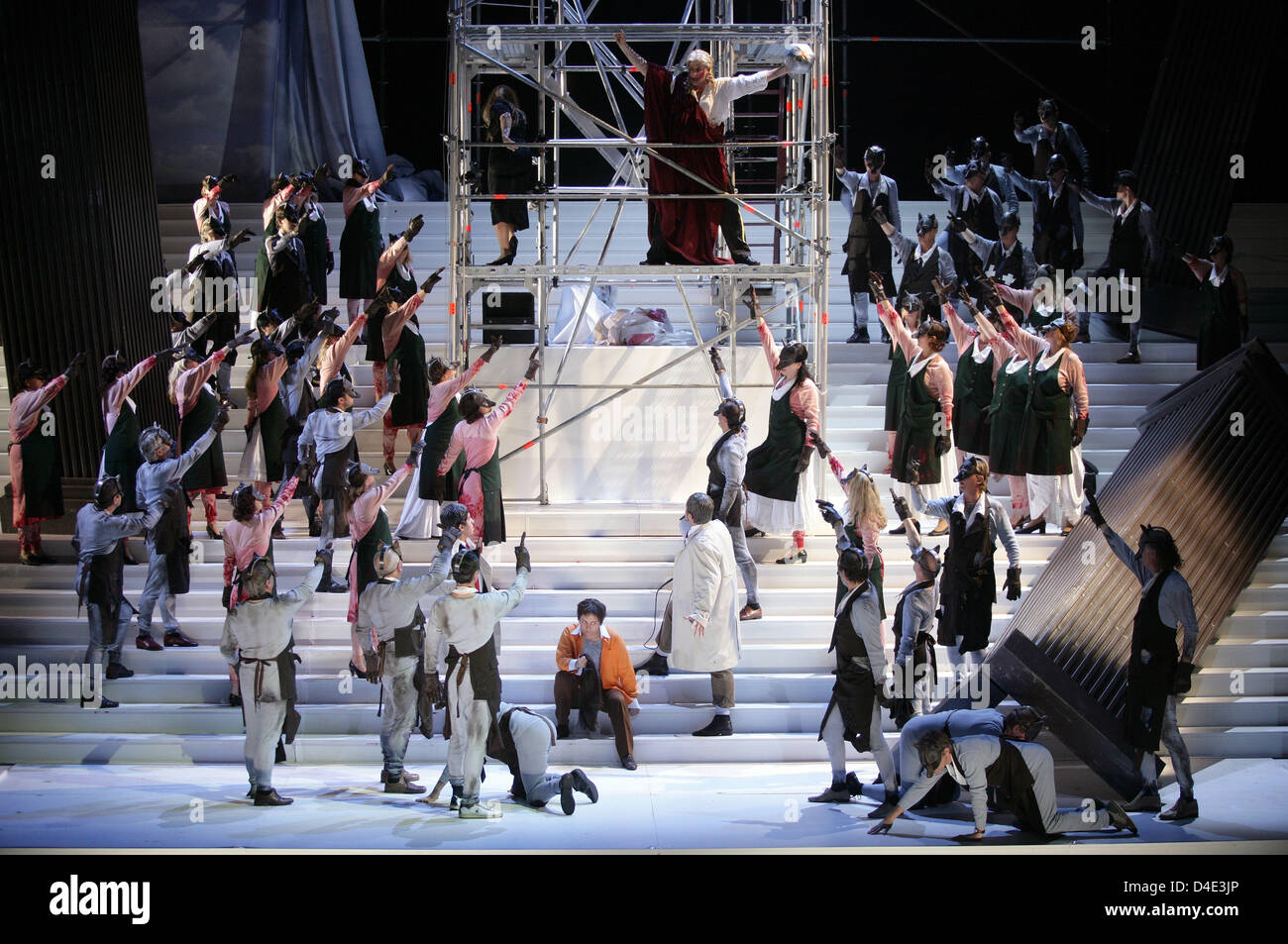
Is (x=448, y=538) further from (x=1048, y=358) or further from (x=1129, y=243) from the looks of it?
(x=1129, y=243)

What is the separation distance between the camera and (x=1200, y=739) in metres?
7.81

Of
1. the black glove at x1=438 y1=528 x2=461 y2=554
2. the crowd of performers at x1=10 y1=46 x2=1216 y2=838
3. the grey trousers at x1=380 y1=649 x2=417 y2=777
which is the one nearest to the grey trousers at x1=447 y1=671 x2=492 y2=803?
the crowd of performers at x1=10 y1=46 x2=1216 y2=838

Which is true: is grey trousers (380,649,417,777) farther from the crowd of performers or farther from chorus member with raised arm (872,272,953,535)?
chorus member with raised arm (872,272,953,535)

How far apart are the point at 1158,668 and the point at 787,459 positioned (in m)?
2.82

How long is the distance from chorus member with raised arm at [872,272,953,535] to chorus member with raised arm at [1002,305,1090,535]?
0.50 m

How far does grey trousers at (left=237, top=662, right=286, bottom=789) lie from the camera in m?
7.00

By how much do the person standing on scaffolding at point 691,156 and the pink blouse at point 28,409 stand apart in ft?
13.3

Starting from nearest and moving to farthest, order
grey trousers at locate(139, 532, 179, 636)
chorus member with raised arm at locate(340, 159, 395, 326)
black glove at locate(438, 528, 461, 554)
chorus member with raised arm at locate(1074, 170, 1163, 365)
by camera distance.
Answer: black glove at locate(438, 528, 461, 554) → grey trousers at locate(139, 532, 179, 636) → chorus member with raised arm at locate(340, 159, 395, 326) → chorus member with raised arm at locate(1074, 170, 1163, 365)

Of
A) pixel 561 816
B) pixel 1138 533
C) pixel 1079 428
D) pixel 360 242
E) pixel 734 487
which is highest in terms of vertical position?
pixel 360 242

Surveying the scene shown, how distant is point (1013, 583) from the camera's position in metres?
7.53

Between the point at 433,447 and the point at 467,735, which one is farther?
the point at 433,447

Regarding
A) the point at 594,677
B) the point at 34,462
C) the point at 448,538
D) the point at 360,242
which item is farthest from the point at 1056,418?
the point at 34,462
